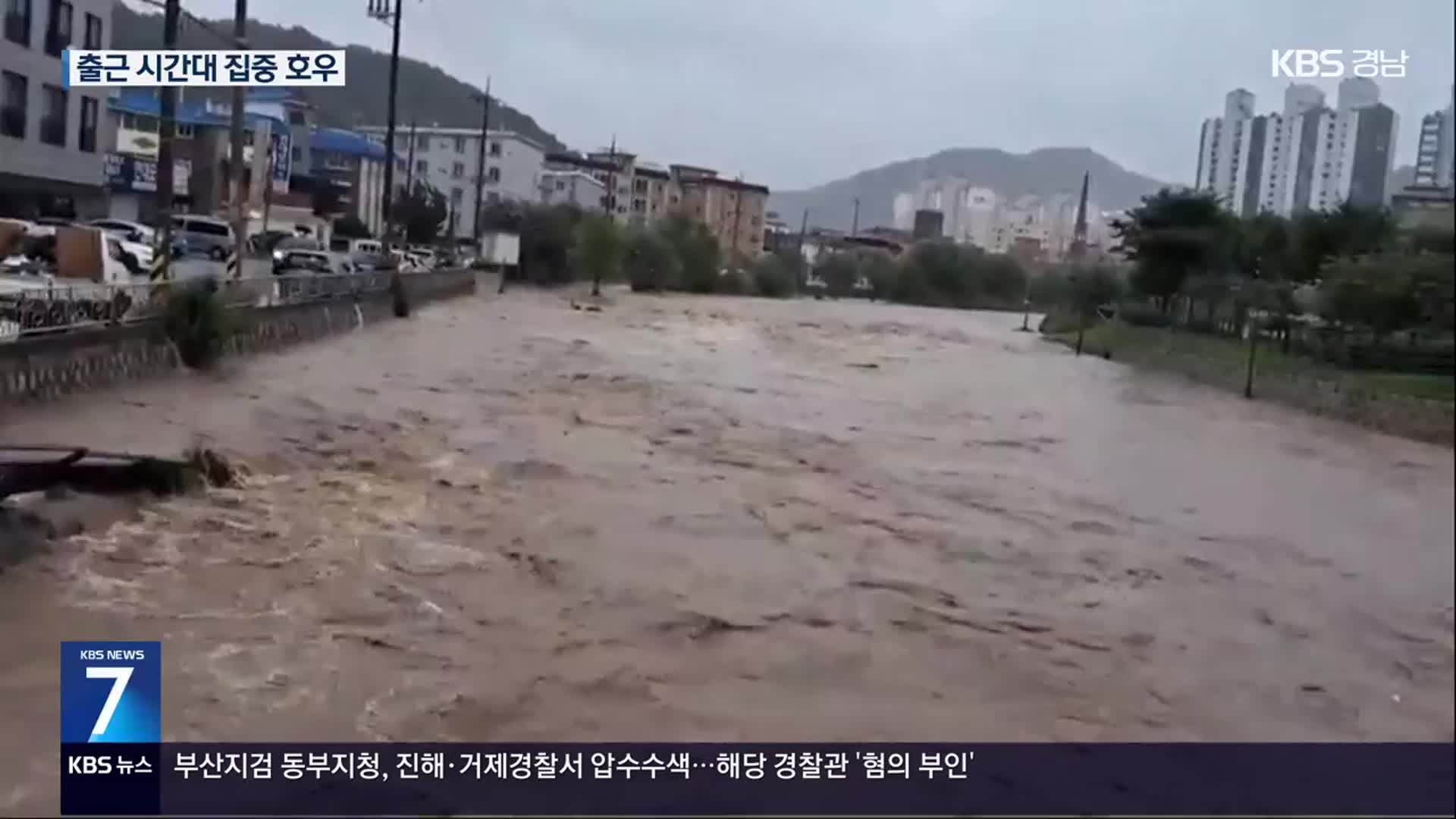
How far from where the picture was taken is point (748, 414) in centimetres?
680

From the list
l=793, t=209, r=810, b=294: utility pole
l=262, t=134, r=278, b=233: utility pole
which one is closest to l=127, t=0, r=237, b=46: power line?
l=793, t=209, r=810, b=294: utility pole

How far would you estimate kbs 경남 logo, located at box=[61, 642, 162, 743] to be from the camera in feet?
8.07

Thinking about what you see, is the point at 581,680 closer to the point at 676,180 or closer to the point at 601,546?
the point at 601,546

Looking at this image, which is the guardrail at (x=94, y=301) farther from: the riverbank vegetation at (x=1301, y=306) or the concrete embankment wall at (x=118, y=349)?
the riverbank vegetation at (x=1301, y=306)

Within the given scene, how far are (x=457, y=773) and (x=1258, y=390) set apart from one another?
58.4 inches

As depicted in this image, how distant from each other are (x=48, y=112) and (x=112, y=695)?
11.4 meters

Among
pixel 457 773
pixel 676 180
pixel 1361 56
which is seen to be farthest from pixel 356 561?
pixel 1361 56

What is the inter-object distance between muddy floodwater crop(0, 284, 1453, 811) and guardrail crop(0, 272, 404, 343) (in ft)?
1.82

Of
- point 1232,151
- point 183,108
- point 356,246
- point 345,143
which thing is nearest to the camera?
point 1232,151

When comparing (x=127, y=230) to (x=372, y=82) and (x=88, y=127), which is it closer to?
(x=88, y=127)

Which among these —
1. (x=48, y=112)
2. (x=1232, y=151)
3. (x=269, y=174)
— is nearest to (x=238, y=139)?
(x=48, y=112)

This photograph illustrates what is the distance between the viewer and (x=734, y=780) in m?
2.15

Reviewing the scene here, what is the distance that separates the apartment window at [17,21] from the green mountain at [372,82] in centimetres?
92

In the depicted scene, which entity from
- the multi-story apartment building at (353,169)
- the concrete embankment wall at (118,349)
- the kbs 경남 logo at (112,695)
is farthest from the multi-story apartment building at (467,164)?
the kbs 경남 logo at (112,695)
